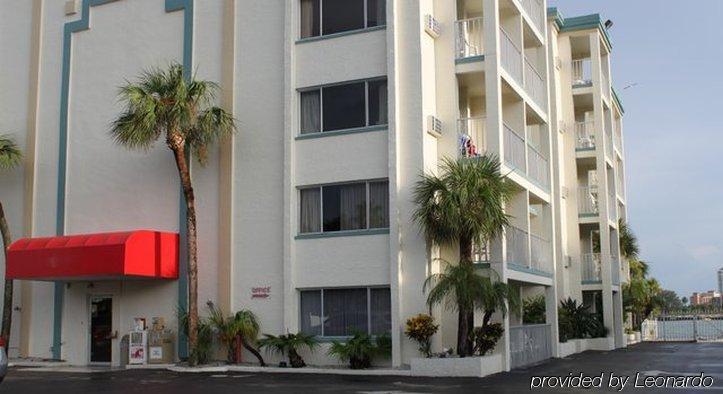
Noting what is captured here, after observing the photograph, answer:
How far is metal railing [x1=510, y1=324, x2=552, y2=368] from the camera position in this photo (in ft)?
80.9

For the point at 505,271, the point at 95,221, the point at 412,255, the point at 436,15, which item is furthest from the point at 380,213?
the point at 95,221

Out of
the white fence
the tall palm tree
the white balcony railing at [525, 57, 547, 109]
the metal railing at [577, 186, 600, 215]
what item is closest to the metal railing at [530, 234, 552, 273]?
the white balcony railing at [525, 57, 547, 109]

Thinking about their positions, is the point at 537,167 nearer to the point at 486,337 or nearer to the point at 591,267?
the point at 486,337

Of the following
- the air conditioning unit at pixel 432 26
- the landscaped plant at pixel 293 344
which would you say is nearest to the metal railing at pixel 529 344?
the landscaped plant at pixel 293 344

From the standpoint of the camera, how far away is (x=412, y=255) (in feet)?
76.5

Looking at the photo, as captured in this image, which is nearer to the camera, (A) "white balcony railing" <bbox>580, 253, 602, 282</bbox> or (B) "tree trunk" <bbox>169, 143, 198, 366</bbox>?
(B) "tree trunk" <bbox>169, 143, 198, 366</bbox>

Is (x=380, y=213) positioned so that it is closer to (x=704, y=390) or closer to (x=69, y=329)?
(x=704, y=390)

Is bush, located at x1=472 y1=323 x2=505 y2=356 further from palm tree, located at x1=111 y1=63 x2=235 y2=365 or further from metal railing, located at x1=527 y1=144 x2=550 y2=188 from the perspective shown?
palm tree, located at x1=111 y1=63 x2=235 y2=365

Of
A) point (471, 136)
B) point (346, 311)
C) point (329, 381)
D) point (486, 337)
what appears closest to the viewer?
point (329, 381)

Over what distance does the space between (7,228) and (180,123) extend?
28.9 ft

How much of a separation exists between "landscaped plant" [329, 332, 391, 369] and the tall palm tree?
2094mm

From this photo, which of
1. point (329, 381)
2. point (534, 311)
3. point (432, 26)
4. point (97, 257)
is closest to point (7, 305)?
point (97, 257)

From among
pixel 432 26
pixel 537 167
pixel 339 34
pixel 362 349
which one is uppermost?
pixel 432 26

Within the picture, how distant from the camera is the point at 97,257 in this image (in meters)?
24.9
